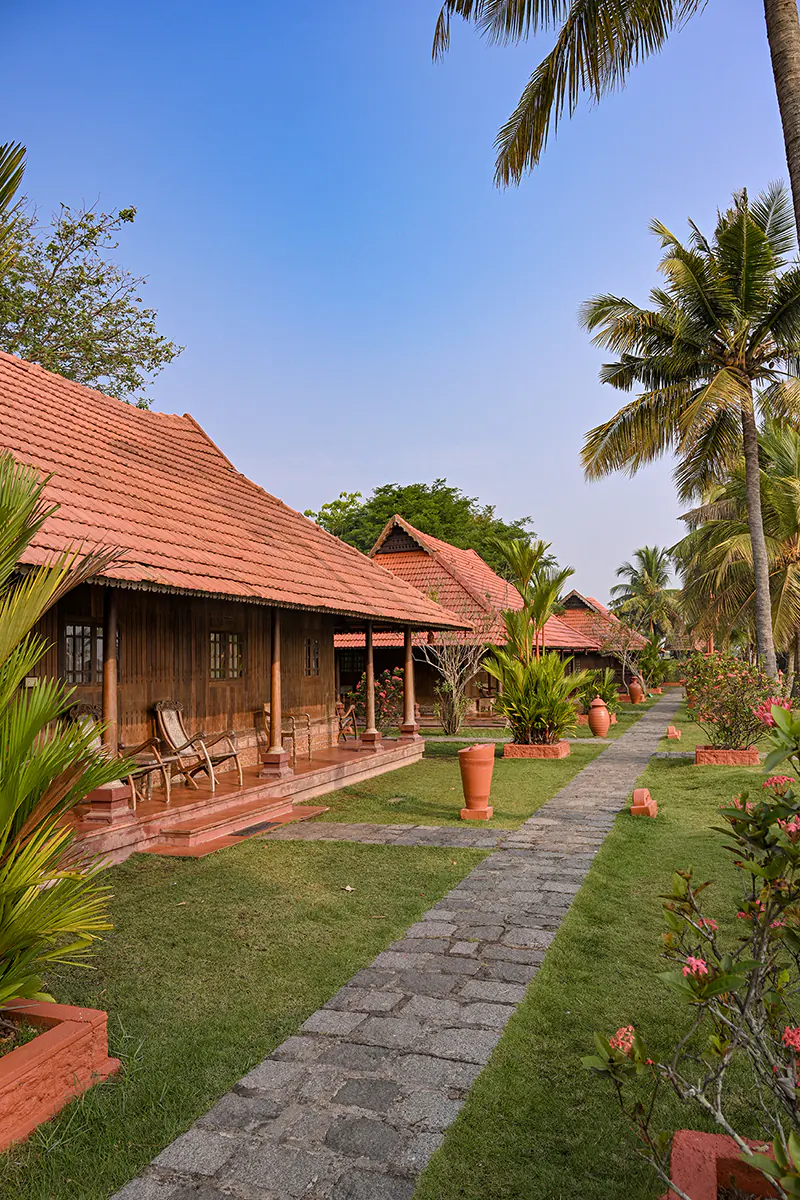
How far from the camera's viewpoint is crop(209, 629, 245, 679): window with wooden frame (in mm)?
11039

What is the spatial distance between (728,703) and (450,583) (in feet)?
41.0

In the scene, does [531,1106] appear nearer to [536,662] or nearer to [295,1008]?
[295,1008]

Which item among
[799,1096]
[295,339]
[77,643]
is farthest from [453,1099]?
[295,339]

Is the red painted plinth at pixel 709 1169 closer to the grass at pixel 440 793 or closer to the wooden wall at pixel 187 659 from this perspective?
the wooden wall at pixel 187 659

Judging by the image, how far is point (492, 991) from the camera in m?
4.21

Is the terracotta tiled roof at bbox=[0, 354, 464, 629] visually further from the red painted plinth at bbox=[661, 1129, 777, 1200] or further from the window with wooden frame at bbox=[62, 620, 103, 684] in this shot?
the red painted plinth at bbox=[661, 1129, 777, 1200]

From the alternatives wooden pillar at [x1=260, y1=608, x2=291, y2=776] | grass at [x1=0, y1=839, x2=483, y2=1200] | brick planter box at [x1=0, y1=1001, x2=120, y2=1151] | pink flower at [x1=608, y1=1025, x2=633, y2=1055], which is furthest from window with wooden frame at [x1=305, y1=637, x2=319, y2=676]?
pink flower at [x1=608, y1=1025, x2=633, y2=1055]

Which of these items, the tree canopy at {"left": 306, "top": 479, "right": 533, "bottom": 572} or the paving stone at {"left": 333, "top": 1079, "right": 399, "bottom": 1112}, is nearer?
the paving stone at {"left": 333, "top": 1079, "right": 399, "bottom": 1112}

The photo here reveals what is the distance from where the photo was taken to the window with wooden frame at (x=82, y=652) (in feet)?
27.4

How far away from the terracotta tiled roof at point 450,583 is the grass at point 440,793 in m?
6.77

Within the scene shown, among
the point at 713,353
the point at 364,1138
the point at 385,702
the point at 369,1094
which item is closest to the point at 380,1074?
the point at 369,1094

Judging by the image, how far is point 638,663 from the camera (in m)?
39.9

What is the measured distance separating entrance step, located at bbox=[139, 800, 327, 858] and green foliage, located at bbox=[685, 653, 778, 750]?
702 centimetres

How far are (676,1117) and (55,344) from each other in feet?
70.7
